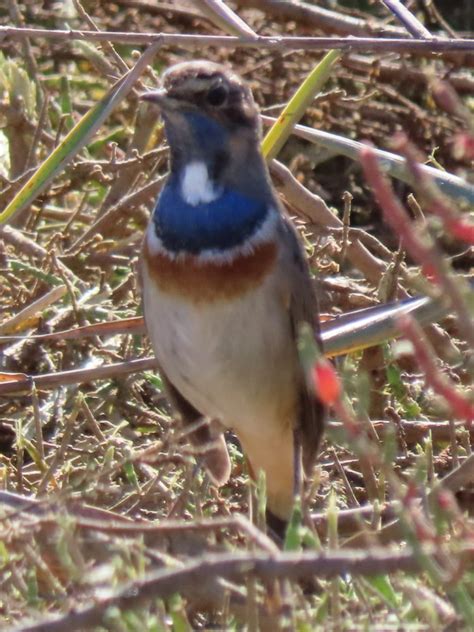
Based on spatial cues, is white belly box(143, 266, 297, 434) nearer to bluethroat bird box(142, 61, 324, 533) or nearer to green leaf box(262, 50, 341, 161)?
bluethroat bird box(142, 61, 324, 533)

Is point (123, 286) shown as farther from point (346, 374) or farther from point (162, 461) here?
point (346, 374)

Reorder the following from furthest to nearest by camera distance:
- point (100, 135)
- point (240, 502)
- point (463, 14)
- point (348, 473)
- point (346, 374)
Result: point (463, 14) < point (100, 135) < point (348, 473) < point (240, 502) < point (346, 374)

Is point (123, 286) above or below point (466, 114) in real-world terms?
below

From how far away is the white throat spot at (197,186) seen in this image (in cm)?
444

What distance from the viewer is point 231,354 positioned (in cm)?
441

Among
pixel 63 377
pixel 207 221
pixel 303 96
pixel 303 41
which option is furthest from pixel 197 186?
pixel 303 41

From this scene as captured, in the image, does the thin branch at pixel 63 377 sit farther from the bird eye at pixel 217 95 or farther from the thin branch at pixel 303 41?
the thin branch at pixel 303 41

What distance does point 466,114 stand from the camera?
216 centimetres

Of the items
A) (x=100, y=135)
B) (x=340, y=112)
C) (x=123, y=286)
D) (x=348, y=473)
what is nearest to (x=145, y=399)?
(x=123, y=286)

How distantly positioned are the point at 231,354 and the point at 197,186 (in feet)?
1.81

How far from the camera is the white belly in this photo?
4328mm

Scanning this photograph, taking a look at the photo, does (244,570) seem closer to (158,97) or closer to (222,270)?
(222,270)

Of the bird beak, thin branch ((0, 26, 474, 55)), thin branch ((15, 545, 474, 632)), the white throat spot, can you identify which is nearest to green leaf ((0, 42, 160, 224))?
the bird beak

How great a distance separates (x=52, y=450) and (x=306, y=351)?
9.43 feet
